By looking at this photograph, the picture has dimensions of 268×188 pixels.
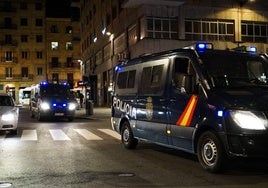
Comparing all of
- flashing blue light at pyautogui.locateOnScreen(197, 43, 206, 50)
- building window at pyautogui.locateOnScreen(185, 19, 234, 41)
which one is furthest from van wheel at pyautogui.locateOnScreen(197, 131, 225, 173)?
building window at pyautogui.locateOnScreen(185, 19, 234, 41)

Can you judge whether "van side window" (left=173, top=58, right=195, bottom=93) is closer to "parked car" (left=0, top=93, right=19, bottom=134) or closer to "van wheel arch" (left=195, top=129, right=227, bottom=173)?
"van wheel arch" (left=195, top=129, right=227, bottom=173)

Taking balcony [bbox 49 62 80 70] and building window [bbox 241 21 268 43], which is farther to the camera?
balcony [bbox 49 62 80 70]

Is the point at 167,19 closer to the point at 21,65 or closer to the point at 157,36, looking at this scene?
the point at 157,36

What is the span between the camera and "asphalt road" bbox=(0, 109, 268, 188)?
8102mm

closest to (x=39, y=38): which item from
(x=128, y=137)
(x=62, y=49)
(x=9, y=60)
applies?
(x=62, y=49)

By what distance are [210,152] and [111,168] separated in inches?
79.8

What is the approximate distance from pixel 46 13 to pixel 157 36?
185 ft

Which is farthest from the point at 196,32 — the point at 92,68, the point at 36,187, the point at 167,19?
the point at 36,187

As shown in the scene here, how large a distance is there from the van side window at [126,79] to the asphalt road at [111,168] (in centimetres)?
171

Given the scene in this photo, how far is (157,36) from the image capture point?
3731cm

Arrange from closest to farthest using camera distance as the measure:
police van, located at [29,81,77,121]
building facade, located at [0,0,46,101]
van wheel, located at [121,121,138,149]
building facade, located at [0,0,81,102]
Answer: van wheel, located at [121,121,138,149], police van, located at [29,81,77,121], building facade, located at [0,0,46,101], building facade, located at [0,0,81,102]

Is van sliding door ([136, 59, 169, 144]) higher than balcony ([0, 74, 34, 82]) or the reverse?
the reverse


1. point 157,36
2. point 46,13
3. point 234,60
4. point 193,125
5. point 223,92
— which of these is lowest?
point 193,125

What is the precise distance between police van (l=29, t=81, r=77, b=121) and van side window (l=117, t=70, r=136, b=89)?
40.0 feet
